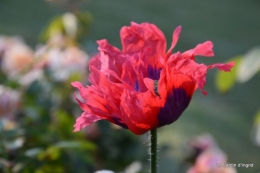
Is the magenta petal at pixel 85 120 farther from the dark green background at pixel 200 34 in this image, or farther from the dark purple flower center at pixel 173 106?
the dark green background at pixel 200 34

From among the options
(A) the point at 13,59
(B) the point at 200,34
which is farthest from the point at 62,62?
(B) the point at 200,34

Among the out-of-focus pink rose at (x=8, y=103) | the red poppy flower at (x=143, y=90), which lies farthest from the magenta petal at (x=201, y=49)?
the out-of-focus pink rose at (x=8, y=103)

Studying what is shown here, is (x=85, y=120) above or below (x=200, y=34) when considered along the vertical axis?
below

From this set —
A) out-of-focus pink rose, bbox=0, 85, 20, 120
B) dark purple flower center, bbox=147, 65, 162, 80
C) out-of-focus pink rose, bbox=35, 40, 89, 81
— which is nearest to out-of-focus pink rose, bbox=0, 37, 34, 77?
out-of-focus pink rose, bbox=35, 40, 89, 81

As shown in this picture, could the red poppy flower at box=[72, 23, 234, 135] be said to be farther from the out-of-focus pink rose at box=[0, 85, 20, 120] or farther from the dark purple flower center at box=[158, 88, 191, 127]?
the out-of-focus pink rose at box=[0, 85, 20, 120]

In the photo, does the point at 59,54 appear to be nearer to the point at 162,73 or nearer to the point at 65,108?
the point at 65,108

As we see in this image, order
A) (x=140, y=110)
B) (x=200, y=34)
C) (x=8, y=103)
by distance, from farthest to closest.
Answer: (x=200, y=34)
(x=8, y=103)
(x=140, y=110)

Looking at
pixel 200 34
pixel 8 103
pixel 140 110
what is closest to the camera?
pixel 140 110

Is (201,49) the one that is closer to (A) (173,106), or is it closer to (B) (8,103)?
(A) (173,106)
